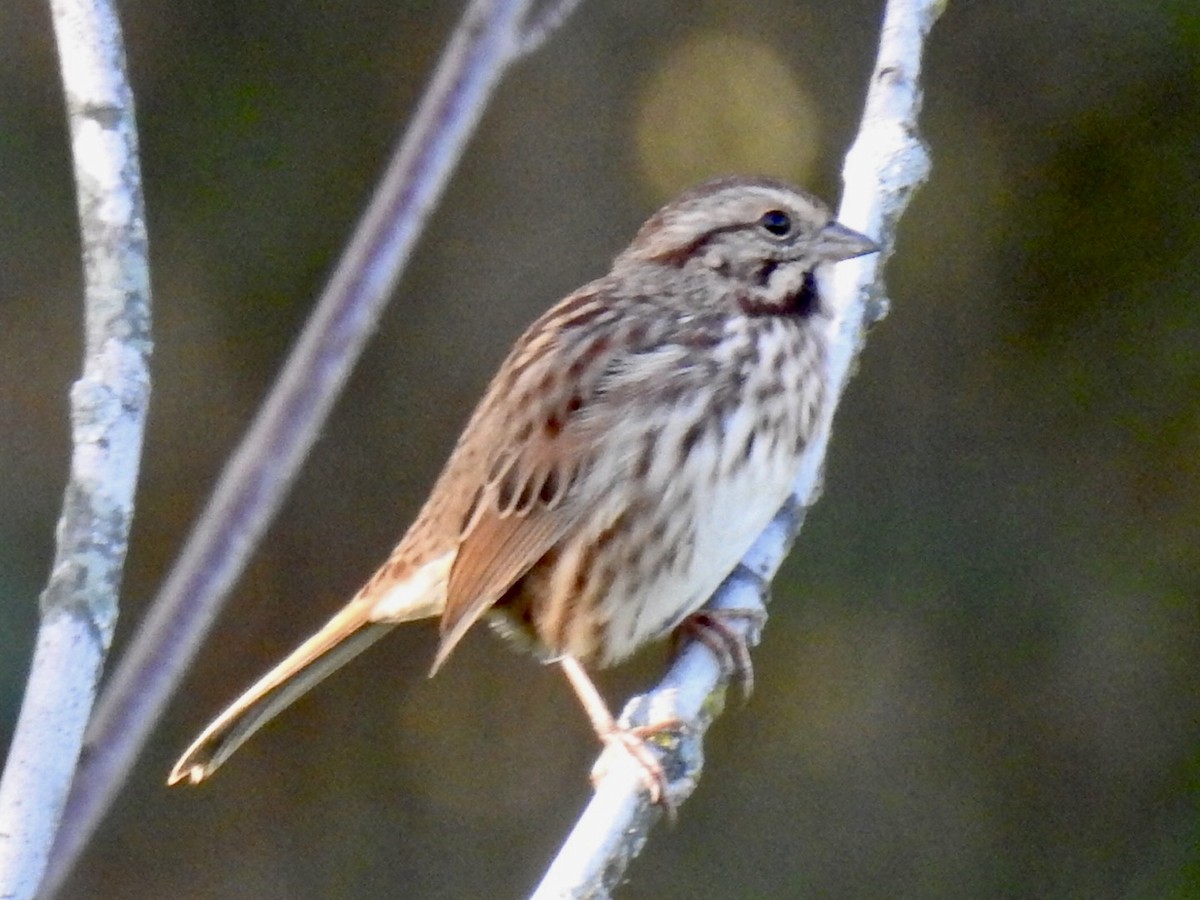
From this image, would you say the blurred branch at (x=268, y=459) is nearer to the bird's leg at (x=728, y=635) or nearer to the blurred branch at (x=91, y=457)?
the blurred branch at (x=91, y=457)

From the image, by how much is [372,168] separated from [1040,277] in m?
1.50

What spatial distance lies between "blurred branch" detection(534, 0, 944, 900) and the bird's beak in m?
0.04

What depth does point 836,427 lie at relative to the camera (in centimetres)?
437

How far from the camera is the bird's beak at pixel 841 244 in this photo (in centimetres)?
261

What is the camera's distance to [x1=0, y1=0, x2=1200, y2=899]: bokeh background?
4.30 meters

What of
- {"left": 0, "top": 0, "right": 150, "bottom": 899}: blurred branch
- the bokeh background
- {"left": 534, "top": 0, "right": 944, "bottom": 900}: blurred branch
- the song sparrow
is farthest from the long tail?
the bokeh background

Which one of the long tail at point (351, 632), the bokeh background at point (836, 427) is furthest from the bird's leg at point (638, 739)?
the bokeh background at point (836, 427)

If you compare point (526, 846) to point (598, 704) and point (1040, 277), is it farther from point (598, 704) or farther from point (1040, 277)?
point (598, 704)

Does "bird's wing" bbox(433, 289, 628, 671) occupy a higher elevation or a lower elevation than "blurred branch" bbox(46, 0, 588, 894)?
lower

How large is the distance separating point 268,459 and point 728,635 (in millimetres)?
1453

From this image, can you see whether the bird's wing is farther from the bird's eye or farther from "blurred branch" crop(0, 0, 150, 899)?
"blurred branch" crop(0, 0, 150, 899)

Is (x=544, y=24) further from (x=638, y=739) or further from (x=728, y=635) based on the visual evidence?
(x=728, y=635)

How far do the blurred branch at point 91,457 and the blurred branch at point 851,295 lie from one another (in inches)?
36.4

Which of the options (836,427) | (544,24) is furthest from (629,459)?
(836,427)
